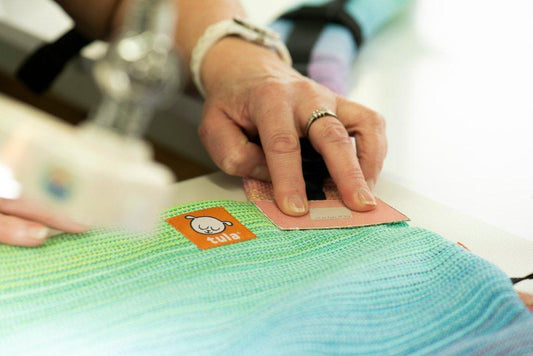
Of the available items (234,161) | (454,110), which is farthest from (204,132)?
(454,110)

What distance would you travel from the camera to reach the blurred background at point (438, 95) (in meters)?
A: 0.67

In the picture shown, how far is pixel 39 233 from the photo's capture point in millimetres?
449

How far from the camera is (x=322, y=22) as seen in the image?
0.93 metres

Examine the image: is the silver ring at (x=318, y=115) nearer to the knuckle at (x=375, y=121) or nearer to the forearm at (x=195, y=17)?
A: the knuckle at (x=375, y=121)

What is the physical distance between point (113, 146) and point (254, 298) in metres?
0.24

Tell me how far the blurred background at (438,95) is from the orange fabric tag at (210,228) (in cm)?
13

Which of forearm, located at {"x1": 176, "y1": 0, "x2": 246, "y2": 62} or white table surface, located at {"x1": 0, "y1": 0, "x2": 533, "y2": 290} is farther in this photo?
forearm, located at {"x1": 176, "y1": 0, "x2": 246, "y2": 62}

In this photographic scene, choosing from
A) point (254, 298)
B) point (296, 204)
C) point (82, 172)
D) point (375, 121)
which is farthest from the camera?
point (375, 121)

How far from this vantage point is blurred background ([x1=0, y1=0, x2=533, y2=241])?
0.67m

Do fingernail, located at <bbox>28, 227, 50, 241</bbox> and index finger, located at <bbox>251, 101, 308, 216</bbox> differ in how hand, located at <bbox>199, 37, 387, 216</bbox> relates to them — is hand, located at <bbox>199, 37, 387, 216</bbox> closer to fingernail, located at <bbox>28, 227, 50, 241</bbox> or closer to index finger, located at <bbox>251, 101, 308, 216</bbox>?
index finger, located at <bbox>251, 101, 308, 216</bbox>

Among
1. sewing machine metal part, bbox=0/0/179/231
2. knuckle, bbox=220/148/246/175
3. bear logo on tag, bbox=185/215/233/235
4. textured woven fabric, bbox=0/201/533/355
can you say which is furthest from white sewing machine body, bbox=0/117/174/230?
knuckle, bbox=220/148/246/175

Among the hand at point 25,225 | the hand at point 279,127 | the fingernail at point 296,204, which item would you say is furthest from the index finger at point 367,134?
the hand at point 25,225

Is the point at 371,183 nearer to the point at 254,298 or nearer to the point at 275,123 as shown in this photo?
the point at 275,123

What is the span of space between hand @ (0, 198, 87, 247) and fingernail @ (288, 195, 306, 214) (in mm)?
178
